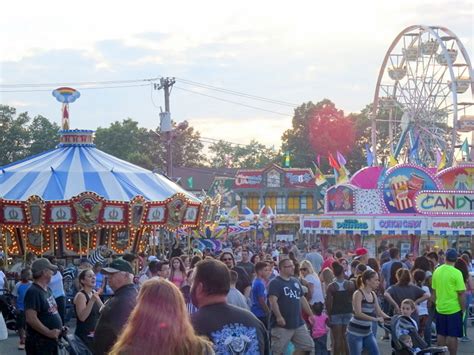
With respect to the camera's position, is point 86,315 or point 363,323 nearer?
point 86,315

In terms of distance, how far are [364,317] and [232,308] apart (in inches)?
190

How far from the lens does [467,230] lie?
1231 inches

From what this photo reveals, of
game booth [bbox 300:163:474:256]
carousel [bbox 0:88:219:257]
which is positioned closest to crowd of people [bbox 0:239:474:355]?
carousel [bbox 0:88:219:257]

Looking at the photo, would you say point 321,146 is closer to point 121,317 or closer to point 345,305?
point 345,305

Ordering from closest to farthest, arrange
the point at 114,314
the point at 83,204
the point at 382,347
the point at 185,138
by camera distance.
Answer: the point at 114,314 → the point at 382,347 → the point at 83,204 → the point at 185,138

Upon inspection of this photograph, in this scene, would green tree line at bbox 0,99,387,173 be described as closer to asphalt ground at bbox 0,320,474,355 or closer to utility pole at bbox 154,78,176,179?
utility pole at bbox 154,78,176,179

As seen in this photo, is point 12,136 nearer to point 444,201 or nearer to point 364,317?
point 444,201

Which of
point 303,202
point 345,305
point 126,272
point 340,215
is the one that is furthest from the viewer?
point 303,202

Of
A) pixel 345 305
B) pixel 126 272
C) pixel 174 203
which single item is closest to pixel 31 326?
pixel 126 272

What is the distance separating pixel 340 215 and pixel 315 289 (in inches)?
894

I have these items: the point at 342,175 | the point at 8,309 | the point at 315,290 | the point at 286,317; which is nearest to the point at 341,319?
the point at 315,290

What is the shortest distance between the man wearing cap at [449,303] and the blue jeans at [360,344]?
52.9 inches

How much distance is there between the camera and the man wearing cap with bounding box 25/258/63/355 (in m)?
7.69

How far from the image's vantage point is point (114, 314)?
589 cm
